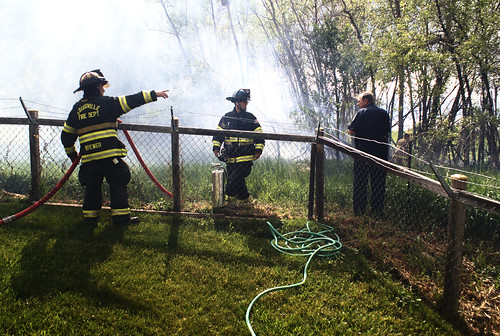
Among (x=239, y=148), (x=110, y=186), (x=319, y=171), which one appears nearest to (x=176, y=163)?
(x=110, y=186)

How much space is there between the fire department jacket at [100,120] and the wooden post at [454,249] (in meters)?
3.30

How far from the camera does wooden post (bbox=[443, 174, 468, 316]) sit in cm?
241

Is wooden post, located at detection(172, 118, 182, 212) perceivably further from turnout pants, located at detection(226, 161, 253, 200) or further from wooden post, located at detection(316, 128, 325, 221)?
wooden post, located at detection(316, 128, 325, 221)

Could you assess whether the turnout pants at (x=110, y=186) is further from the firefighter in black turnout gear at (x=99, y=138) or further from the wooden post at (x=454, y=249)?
the wooden post at (x=454, y=249)

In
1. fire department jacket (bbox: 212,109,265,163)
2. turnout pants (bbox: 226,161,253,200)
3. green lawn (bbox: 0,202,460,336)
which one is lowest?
green lawn (bbox: 0,202,460,336)

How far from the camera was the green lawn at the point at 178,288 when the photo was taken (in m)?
2.29

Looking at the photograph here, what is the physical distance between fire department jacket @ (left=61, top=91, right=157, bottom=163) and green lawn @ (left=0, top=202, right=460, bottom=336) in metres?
0.96

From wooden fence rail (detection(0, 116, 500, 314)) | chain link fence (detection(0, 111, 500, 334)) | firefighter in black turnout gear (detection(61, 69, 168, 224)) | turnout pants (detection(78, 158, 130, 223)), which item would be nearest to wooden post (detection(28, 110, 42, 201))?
wooden fence rail (detection(0, 116, 500, 314))

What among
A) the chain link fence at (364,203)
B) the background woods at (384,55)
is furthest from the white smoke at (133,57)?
the chain link fence at (364,203)

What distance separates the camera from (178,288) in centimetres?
273

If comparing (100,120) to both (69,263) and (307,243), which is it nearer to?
(69,263)

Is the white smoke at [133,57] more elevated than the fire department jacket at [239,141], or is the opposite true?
the white smoke at [133,57]

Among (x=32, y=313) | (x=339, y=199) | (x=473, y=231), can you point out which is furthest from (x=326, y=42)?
(x=32, y=313)

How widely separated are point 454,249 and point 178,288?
2.29 meters
